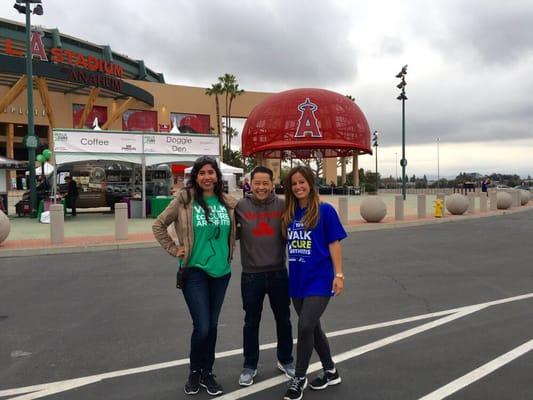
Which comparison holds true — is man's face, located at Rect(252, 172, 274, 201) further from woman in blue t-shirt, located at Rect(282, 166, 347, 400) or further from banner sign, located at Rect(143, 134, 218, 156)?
banner sign, located at Rect(143, 134, 218, 156)

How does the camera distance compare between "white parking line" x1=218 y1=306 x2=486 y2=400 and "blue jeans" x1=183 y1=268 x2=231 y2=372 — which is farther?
"white parking line" x1=218 y1=306 x2=486 y2=400

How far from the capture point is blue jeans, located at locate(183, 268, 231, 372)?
362 centimetres

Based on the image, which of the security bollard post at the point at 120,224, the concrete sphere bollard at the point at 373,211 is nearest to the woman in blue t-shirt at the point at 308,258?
the security bollard post at the point at 120,224

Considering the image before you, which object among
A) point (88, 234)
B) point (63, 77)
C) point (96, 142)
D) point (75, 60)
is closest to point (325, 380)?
point (88, 234)

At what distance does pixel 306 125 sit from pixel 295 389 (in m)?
30.6

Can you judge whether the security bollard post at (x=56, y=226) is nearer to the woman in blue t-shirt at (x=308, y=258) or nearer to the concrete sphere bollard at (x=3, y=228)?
the concrete sphere bollard at (x=3, y=228)

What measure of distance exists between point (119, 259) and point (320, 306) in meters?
7.67

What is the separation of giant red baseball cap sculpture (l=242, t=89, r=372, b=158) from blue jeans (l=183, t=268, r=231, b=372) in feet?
96.0

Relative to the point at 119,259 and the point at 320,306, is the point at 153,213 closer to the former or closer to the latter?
the point at 119,259

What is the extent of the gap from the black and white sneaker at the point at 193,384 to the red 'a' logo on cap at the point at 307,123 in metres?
30.1

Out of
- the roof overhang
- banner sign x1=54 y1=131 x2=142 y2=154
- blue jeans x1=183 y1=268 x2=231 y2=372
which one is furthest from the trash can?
the roof overhang

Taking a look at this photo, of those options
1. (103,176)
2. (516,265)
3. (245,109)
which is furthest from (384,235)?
(245,109)

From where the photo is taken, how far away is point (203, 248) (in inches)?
143

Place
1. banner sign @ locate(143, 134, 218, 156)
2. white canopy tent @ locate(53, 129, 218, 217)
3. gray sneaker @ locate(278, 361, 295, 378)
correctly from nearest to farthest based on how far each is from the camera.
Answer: gray sneaker @ locate(278, 361, 295, 378), white canopy tent @ locate(53, 129, 218, 217), banner sign @ locate(143, 134, 218, 156)
